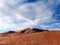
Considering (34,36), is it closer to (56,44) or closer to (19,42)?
(19,42)

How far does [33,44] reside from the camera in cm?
1662

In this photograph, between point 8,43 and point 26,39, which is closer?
point 8,43

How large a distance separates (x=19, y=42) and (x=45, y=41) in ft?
9.46

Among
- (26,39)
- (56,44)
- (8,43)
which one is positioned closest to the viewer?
(56,44)

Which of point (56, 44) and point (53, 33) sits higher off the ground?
point (53, 33)

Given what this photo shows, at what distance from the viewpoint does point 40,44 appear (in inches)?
652

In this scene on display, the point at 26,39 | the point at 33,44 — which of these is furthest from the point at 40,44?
the point at 26,39

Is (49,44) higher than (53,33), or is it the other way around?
(53,33)

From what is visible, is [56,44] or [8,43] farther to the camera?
[8,43]

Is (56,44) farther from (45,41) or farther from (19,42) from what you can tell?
(19,42)

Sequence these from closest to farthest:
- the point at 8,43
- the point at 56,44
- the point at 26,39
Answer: the point at 56,44 → the point at 8,43 → the point at 26,39

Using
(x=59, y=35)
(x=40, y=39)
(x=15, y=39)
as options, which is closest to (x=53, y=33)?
(x=59, y=35)

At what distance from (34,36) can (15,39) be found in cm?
228

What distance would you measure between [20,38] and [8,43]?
214 cm
